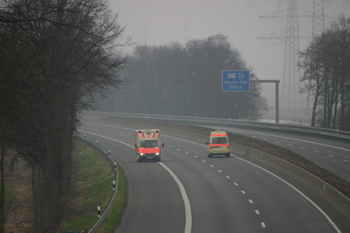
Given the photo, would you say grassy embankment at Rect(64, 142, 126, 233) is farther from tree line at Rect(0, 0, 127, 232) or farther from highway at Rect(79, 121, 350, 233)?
tree line at Rect(0, 0, 127, 232)

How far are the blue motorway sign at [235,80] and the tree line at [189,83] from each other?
22970 millimetres

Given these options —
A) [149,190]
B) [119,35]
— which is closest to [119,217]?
[149,190]

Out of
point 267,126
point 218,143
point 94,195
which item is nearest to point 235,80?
point 267,126

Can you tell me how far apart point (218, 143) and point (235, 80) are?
1989 centimetres

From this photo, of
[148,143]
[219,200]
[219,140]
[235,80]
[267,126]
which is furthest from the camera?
[235,80]

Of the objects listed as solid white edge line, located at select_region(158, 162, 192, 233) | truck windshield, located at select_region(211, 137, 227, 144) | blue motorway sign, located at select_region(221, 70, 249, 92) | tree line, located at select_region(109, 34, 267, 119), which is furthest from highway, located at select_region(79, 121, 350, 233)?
tree line, located at select_region(109, 34, 267, 119)

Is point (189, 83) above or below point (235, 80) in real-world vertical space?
above

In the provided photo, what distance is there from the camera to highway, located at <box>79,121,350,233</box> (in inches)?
751

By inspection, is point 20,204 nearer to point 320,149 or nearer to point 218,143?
point 218,143

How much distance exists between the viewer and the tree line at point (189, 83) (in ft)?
274

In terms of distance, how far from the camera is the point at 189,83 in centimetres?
9575

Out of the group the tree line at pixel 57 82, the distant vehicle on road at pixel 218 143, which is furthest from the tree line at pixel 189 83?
the tree line at pixel 57 82

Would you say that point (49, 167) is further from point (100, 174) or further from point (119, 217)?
point (100, 174)

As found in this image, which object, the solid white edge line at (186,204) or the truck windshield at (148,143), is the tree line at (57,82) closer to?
the solid white edge line at (186,204)
